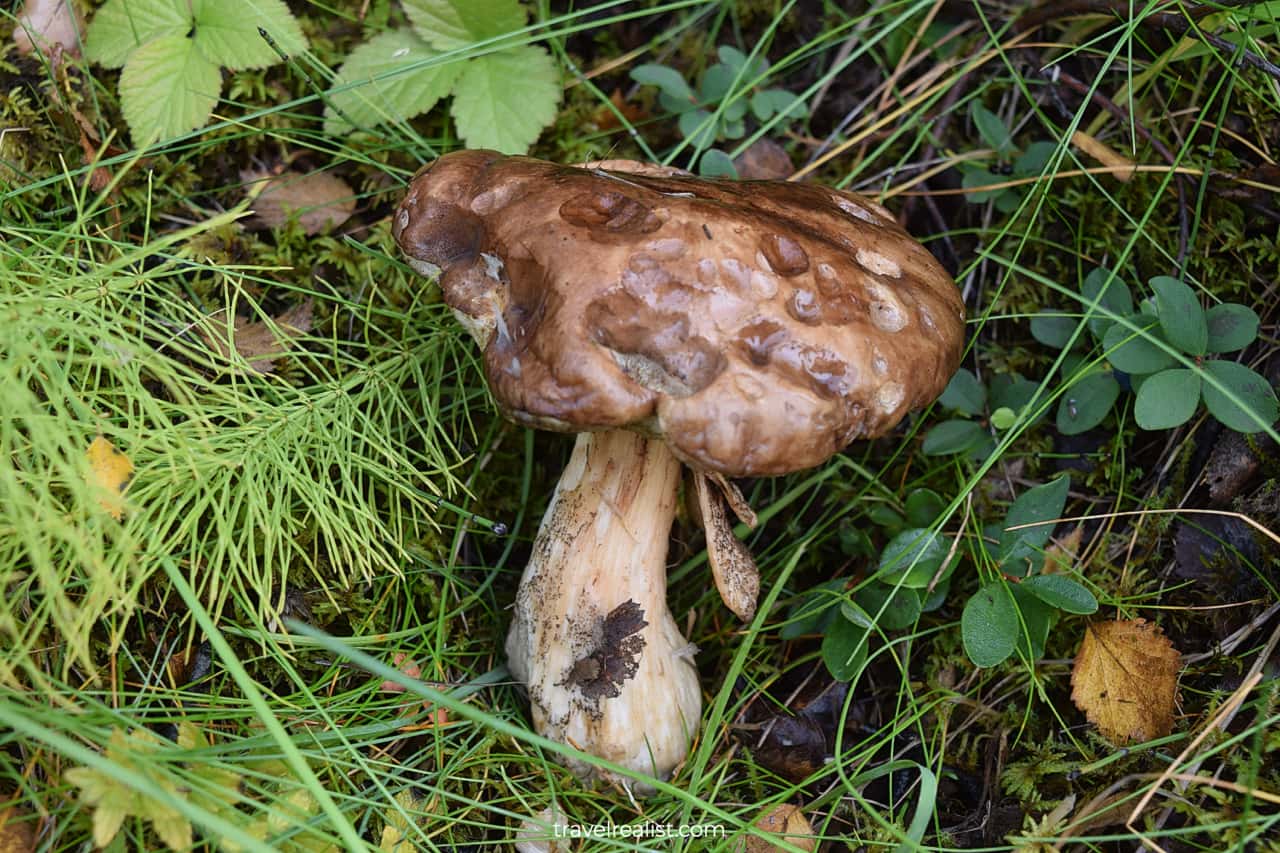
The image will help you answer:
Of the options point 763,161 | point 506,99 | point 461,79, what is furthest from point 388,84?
point 763,161

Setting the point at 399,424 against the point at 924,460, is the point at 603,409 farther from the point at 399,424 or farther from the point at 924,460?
the point at 924,460

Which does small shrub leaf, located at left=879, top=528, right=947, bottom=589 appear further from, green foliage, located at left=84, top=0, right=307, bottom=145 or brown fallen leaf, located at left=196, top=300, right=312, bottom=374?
green foliage, located at left=84, top=0, right=307, bottom=145

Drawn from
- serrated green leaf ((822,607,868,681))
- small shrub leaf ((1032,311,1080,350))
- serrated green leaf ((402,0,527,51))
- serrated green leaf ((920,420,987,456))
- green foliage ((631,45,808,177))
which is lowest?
serrated green leaf ((822,607,868,681))

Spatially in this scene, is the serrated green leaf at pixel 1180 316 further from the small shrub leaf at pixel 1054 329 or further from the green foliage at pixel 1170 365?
the small shrub leaf at pixel 1054 329

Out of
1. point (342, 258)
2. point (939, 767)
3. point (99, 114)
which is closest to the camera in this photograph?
point (939, 767)

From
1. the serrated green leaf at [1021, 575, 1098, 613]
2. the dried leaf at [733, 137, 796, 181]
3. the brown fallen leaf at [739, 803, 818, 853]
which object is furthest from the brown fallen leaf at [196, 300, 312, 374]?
the serrated green leaf at [1021, 575, 1098, 613]

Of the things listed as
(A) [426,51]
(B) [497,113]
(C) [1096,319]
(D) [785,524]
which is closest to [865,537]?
(D) [785,524]
